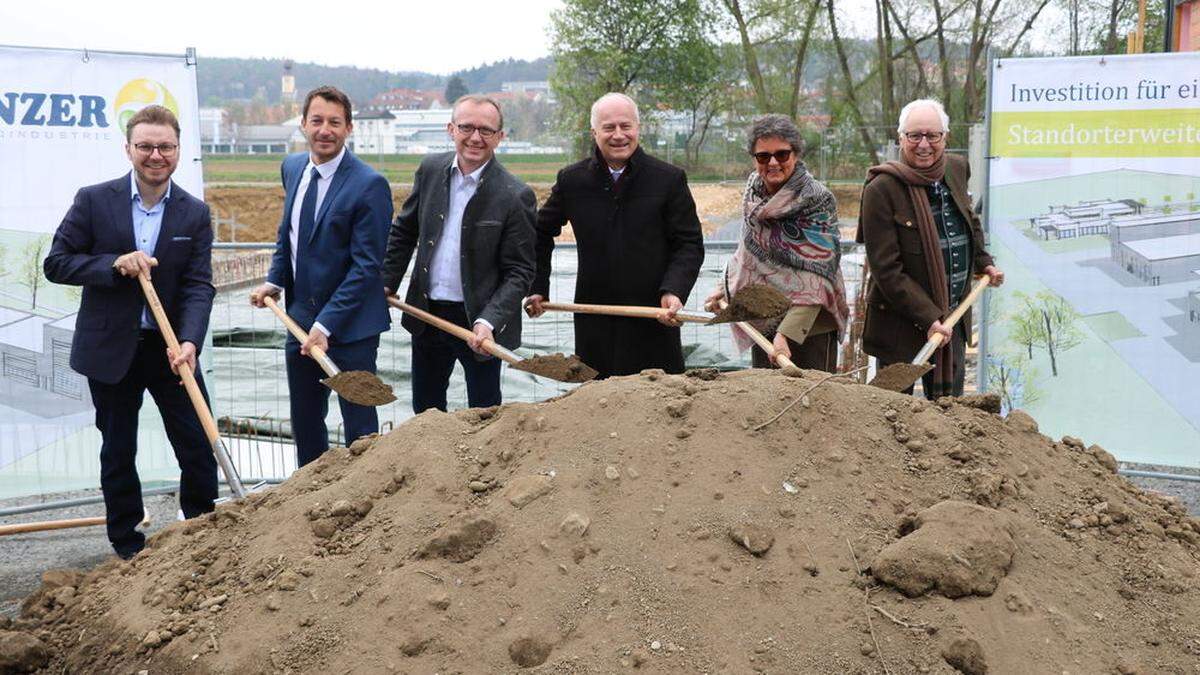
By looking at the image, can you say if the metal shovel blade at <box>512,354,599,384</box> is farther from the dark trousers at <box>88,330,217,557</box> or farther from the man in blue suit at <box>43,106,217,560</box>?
the dark trousers at <box>88,330,217,557</box>

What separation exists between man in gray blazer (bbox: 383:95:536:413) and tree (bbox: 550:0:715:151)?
108 ft

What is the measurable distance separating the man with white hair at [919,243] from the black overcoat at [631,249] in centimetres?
75

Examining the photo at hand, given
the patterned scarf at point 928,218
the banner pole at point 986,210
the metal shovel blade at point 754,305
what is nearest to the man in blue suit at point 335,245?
the metal shovel blade at point 754,305

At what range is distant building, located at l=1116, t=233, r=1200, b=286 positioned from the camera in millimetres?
5840

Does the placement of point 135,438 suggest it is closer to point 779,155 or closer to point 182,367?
point 182,367

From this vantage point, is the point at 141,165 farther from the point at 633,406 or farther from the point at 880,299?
the point at 880,299

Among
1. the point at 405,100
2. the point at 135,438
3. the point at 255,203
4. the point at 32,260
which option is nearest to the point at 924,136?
the point at 135,438

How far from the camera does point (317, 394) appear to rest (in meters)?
4.99

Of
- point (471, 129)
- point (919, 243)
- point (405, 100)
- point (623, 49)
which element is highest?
point (405, 100)

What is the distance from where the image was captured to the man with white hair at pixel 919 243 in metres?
4.89

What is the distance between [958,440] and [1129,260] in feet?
9.57

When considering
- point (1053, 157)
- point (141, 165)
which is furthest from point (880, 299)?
point (141, 165)

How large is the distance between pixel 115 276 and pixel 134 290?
102mm

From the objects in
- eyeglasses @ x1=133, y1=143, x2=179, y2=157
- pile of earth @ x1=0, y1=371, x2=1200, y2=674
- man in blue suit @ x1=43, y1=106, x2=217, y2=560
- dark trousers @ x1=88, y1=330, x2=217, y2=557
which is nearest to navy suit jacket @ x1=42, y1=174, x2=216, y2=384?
man in blue suit @ x1=43, y1=106, x2=217, y2=560
